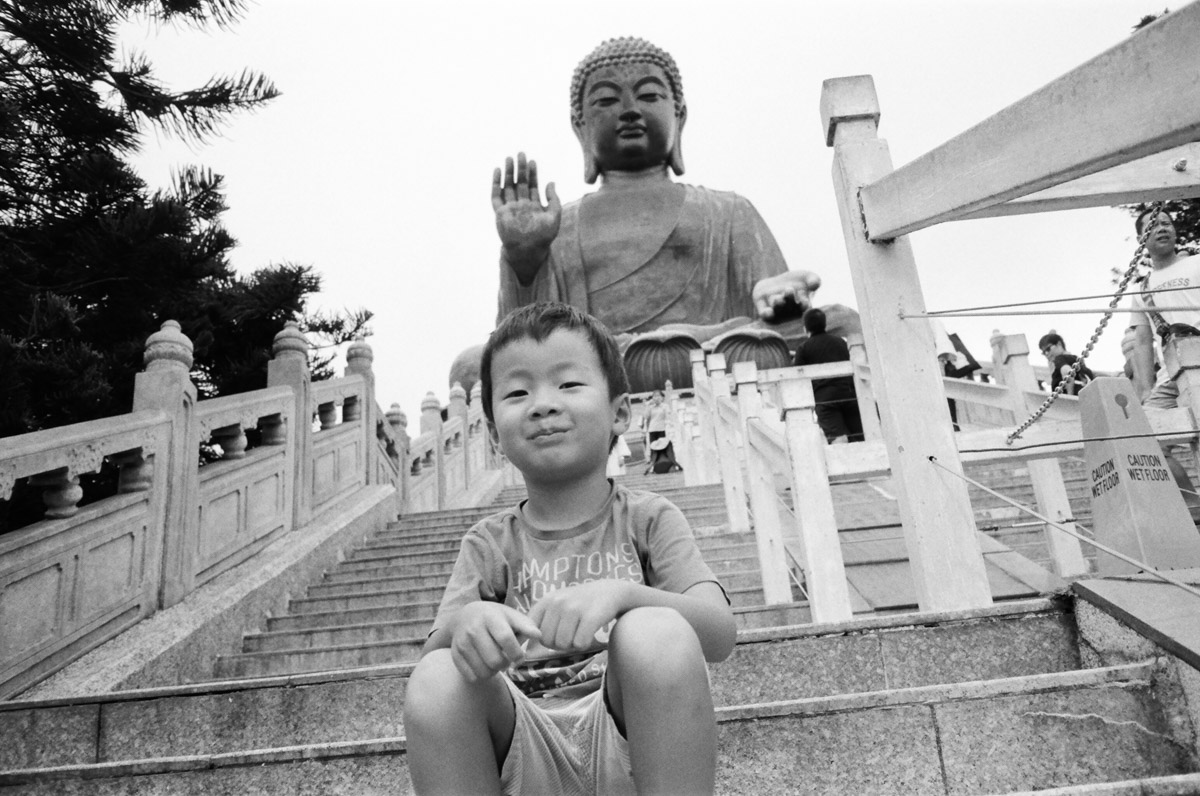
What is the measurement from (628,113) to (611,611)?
13142mm

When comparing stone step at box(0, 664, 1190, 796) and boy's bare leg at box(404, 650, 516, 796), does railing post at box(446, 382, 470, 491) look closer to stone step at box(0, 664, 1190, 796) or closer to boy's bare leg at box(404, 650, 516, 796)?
stone step at box(0, 664, 1190, 796)

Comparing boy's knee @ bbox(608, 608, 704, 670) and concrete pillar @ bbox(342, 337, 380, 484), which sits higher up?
concrete pillar @ bbox(342, 337, 380, 484)

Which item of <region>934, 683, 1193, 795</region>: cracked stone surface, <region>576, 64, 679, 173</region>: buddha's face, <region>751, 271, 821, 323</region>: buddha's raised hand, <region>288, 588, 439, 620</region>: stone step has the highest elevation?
<region>576, 64, 679, 173</region>: buddha's face

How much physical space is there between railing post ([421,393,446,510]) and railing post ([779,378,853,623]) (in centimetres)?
586

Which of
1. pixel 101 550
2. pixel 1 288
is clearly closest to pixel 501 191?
pixel 1 288

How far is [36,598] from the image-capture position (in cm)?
298

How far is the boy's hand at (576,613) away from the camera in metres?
1.05

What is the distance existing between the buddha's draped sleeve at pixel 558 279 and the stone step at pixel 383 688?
32.0 ft

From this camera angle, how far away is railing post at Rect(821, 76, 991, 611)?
2.01m

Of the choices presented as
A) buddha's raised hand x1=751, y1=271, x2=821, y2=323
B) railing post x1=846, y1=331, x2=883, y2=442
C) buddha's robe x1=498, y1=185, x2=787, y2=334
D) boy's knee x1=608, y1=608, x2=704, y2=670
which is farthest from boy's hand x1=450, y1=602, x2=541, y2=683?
buddha's robe x1=498, y1=185, x2=787, y2=334

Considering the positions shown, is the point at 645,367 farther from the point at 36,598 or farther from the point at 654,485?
the point at 36,598

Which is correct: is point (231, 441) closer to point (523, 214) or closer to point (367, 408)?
point (367, 408)

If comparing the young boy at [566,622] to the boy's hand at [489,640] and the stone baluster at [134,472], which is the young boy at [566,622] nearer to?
the boy's hand at [489,640]

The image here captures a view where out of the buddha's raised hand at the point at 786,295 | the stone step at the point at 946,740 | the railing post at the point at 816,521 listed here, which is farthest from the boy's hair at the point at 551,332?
the buddha's raised hand at the point at 786,295
